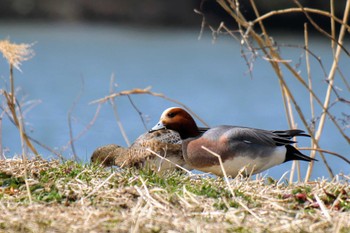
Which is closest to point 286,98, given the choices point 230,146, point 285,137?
point 285,137

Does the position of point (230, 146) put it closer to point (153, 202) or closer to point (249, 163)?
point (249, 163)

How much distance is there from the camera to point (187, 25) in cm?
2491

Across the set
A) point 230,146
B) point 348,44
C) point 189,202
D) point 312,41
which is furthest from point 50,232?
point 312,41

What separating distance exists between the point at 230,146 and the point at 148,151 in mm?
575

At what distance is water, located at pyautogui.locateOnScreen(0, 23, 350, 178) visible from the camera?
11.4 m

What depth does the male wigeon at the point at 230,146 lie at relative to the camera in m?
4.89

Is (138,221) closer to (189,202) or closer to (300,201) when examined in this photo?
(189,202)

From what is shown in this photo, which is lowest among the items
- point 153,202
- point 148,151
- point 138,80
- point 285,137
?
point 138,80

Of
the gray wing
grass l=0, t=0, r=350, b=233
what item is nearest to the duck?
the gray wing

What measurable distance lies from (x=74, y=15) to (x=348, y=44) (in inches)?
380

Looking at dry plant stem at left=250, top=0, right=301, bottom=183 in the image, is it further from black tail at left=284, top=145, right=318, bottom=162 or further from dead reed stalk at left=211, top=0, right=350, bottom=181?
black tail at left=284, top=145, right=318, bottom=162

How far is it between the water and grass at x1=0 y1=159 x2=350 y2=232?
4.67 metres

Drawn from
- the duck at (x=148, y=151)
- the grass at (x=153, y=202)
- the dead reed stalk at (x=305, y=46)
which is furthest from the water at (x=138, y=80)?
the grass at (x=153, y=202)

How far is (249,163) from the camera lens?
495 centimetres
